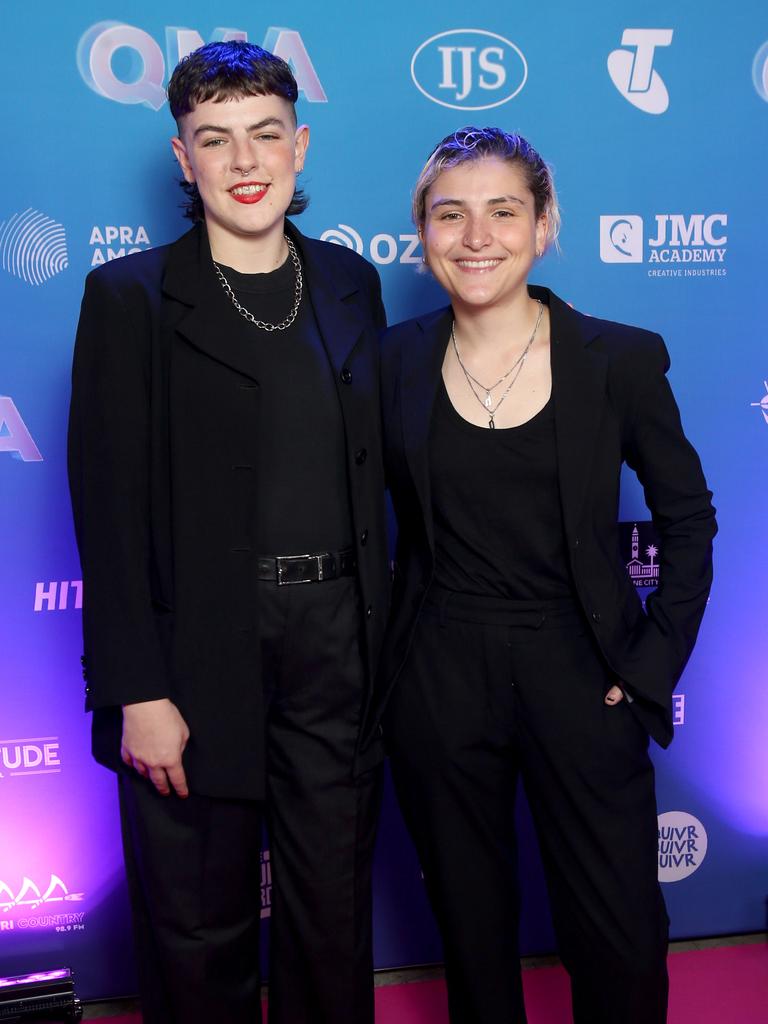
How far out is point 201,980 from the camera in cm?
190

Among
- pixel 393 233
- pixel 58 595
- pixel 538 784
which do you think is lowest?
pixel 538 784

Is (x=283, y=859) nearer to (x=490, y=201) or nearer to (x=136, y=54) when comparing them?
(x=490, y=201)

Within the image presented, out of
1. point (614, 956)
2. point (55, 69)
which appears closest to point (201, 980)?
point (614, 956)

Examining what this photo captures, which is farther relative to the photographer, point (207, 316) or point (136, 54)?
point (136, 54)

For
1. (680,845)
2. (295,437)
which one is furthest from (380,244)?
(680,845)

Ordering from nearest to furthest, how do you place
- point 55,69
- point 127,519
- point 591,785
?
point 127,519, point 591,785, point 55,69

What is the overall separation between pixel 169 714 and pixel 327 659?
30cm

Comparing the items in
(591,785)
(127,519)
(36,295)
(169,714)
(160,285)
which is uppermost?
(36,295)

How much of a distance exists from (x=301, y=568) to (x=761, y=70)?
5.96 ft

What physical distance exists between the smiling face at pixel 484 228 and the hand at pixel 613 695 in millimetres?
745

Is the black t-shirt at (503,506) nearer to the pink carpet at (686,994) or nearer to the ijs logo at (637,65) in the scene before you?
the ijs logo at (637,65)

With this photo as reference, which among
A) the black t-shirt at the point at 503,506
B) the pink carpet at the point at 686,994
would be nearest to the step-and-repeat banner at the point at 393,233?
the pink carpet at the point at 686,994

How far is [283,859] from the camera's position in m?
2.00

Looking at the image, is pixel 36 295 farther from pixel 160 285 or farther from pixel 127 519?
pixel 127 519
